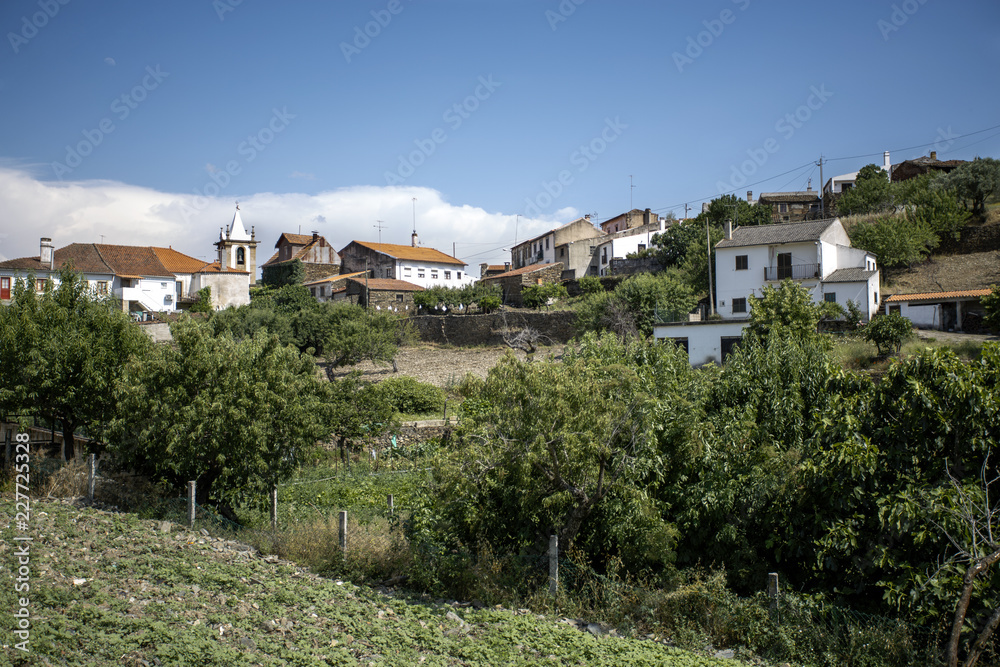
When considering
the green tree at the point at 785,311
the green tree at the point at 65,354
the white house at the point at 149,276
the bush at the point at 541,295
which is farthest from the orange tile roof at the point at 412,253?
the green tree at the point at 65,354

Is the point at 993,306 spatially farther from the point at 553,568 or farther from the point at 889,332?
the point at 553,568

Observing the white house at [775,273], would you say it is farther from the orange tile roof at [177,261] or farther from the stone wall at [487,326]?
the orange tile roof at [177,261]

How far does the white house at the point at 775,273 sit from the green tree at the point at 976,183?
1308 centimetres

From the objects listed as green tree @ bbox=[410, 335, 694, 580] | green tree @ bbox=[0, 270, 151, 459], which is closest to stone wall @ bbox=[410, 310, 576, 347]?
green tree @ bbox=[0, 270, 151, 459]

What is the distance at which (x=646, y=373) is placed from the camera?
1134 centimetres

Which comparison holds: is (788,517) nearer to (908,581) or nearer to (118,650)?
(908,581)

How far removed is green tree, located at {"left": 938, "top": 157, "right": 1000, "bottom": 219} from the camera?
4103 cm

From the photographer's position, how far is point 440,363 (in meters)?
35.6

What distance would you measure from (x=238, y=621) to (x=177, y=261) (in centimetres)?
5428

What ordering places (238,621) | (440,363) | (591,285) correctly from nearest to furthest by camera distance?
(238,621) → (440,363) → (591,285)

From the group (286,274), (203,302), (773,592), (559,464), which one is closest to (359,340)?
(203,302)

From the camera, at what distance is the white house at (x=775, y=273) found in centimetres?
2838

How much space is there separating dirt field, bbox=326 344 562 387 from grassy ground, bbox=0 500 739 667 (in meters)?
21.8

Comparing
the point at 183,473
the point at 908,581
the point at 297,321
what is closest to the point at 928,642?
the point at 908,581
